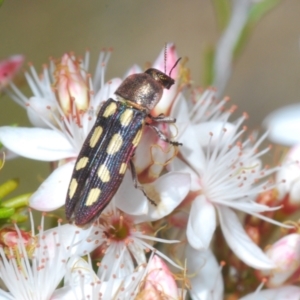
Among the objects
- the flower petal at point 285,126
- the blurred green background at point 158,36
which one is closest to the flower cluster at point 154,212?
the flower petal at point 285,126

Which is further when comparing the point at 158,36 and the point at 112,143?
the point at 158,36

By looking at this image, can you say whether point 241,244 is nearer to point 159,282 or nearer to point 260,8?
point 159,282

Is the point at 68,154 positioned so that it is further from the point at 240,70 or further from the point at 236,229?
the point at 240,70

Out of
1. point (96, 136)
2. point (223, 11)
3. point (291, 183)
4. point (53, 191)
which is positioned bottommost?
point (53, 191)

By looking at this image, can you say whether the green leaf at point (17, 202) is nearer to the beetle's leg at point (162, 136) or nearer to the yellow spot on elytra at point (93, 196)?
the yellow spot on elytra at point (93, 196)

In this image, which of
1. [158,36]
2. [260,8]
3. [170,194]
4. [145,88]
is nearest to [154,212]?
[170,194]

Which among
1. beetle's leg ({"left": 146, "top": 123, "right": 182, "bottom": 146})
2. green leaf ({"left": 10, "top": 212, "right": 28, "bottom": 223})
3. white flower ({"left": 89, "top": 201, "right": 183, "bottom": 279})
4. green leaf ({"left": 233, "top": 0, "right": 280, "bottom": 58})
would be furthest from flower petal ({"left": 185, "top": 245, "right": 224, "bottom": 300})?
green leaf ({"left": 233, "top": 0, "right": 280, "bottom": 58})
